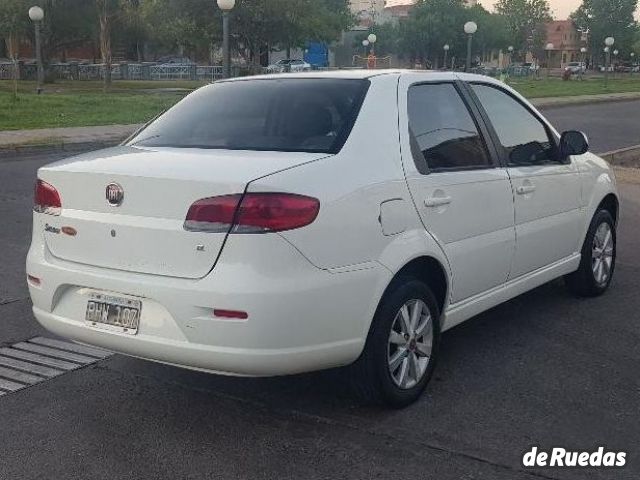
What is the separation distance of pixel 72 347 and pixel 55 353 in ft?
0.41

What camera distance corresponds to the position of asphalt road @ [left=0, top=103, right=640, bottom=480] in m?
3.50

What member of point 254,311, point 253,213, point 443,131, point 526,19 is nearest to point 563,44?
point 526,19

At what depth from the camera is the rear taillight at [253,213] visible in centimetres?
343

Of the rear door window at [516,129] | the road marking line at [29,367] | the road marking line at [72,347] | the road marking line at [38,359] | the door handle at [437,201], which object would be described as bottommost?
the road marking line at [72,347]

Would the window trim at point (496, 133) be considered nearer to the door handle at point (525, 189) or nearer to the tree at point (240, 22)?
the door handle at point (525, 189)

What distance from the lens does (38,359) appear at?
4.79 meters

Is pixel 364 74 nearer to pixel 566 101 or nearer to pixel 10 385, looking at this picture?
pixel 10 385

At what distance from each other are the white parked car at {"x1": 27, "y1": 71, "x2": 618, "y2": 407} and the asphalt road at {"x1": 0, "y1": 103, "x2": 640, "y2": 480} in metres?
0.31

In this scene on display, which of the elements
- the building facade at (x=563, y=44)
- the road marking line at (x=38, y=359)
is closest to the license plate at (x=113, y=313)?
the road marking line at (x=38, y=359)

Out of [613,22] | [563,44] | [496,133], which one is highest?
[613,22]

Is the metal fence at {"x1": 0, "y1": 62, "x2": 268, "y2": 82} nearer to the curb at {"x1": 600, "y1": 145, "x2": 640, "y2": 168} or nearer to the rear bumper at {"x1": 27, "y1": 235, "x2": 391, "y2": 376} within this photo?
the curb at {"x1": 600, "y1": 145, "x2": 640, "y2": 168}

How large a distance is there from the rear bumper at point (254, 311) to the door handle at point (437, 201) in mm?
506

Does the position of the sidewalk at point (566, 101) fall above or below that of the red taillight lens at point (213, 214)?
below

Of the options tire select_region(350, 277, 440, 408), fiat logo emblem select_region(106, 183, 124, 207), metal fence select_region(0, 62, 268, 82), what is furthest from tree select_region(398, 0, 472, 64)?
fiat logo emblem select_region(106, 183, 124, 207)
